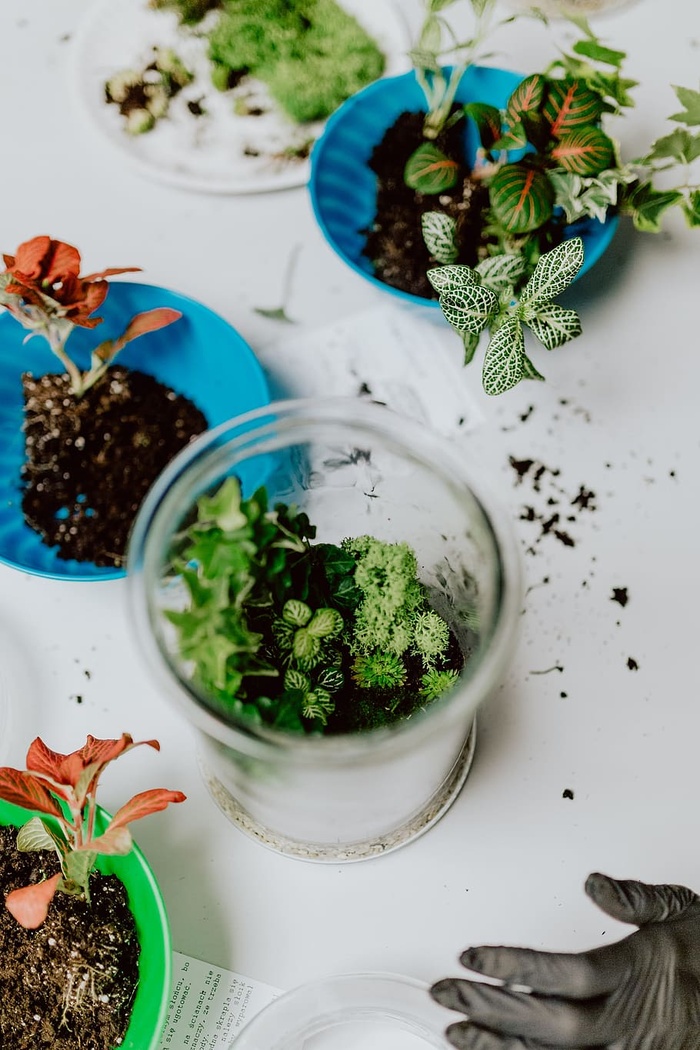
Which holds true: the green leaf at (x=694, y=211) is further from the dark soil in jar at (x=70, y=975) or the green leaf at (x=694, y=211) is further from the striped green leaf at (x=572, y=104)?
the dark soil in jar at (x=70, y=975)

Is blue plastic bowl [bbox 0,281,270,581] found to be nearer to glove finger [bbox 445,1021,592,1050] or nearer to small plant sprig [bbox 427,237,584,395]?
small plant sprig [bbox 427,237,584,395]

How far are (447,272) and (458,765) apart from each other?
0.42 meters

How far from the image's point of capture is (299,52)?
102 centimetres

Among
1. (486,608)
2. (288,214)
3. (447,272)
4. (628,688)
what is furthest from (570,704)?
(288,214)

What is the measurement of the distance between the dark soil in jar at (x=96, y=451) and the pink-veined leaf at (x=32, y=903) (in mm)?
290

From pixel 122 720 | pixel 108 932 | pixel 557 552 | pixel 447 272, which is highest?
pixel 447 272

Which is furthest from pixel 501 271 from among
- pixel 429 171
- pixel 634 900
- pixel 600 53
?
pixel 634 900

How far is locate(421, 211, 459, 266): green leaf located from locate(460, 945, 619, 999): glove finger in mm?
586

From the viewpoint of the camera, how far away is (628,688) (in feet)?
2.76

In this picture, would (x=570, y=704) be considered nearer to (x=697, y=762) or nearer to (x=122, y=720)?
(x=697, y=762)

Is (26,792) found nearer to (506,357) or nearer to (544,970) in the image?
(544,970)

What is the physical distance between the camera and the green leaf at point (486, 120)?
878mm

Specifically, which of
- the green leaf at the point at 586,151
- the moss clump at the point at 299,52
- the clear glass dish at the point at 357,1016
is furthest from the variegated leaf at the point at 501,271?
the clear glass dish at the point at 357,1016

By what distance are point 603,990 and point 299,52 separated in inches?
37.5
